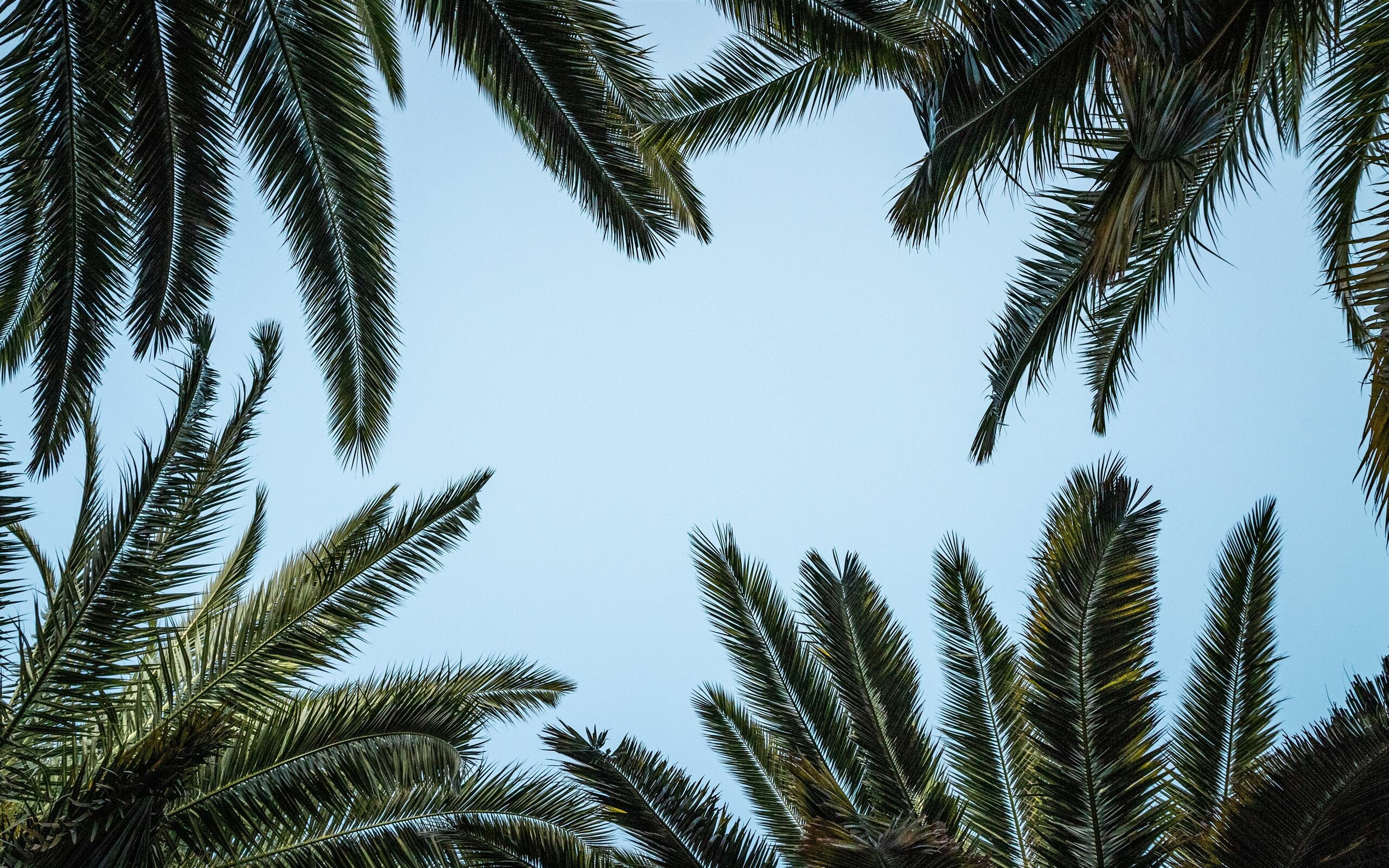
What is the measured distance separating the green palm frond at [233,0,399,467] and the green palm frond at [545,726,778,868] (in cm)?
237

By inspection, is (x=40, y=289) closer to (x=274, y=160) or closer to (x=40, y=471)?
(x=40, y=471)

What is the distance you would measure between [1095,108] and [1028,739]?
3985 millimetres

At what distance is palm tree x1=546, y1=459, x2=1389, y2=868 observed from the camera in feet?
15.8

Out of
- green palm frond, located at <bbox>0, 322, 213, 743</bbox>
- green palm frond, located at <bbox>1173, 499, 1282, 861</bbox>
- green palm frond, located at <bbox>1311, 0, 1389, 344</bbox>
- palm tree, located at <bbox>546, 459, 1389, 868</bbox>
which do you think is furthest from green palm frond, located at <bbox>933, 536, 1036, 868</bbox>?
green palm frond, located at <bbox>0, 322, 213, 743</bbox>

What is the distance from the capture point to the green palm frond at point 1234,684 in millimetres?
6883

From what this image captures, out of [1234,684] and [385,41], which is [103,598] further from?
[1234,684]

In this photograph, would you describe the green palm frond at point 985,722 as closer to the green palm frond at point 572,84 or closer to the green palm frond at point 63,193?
the green palm frond at point 572,84

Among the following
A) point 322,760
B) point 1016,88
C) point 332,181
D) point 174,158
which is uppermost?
point 1016,88

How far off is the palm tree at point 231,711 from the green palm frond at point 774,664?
1.67 metres

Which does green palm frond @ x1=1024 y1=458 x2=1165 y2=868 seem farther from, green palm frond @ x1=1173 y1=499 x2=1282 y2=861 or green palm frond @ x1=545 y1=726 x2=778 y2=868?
green palm frond @ x1=545 y1=726 x2=778 y2=868

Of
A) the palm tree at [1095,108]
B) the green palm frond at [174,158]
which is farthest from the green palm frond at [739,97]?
the green palm frond at [174,158]

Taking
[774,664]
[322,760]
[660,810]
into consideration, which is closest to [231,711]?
[322,760]

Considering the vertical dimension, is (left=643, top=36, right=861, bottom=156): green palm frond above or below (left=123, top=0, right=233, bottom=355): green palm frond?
above

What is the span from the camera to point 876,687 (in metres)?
7.22
